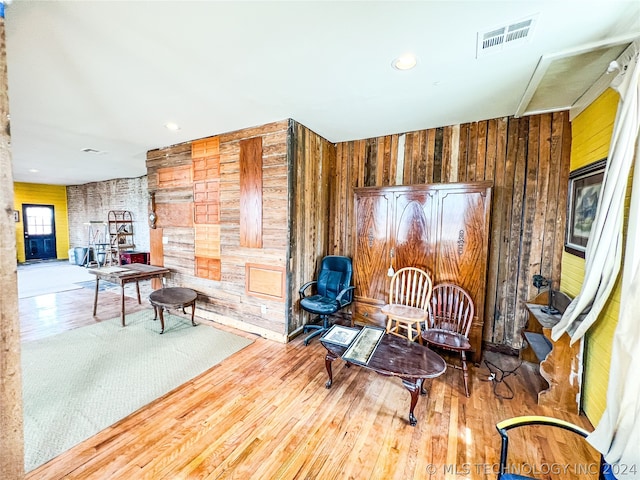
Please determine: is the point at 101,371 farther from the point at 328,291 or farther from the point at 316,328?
the point at 328,291

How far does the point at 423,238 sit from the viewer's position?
3.02m

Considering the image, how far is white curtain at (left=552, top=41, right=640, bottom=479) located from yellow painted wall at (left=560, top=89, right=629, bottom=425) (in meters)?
0.16

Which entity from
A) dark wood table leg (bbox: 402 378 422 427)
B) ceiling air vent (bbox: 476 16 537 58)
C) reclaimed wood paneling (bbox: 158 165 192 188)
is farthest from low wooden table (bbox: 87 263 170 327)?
ceiling air vent (bbox: 476 16 537 58)

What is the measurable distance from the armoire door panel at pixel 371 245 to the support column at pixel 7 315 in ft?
9.54

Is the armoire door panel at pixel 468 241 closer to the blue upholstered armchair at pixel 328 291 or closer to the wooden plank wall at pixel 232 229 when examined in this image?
the blue upholstered armchair at pixel 328 291

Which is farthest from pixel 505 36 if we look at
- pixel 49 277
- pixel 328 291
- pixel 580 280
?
pixel 49 277

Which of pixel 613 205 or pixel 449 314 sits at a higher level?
pixel 613 205

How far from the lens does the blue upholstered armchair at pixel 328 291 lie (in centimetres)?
321

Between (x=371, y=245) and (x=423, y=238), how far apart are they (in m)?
0.63

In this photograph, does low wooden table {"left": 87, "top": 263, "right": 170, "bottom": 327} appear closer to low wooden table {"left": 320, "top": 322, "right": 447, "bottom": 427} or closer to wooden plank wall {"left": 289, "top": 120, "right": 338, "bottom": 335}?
wooden plank wall {"left": 289, "top": 120, "right": 338, "bottom": 335}

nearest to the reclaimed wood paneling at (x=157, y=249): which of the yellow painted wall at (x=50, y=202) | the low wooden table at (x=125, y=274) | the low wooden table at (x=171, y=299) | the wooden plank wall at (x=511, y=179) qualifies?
the low wooden table at (x=125, y=274)

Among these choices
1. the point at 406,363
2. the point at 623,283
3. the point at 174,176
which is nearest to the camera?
the point at 623,283

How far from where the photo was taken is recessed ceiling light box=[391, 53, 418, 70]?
1.90 meters

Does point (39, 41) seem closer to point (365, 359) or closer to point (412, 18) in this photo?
point (412, 18)
